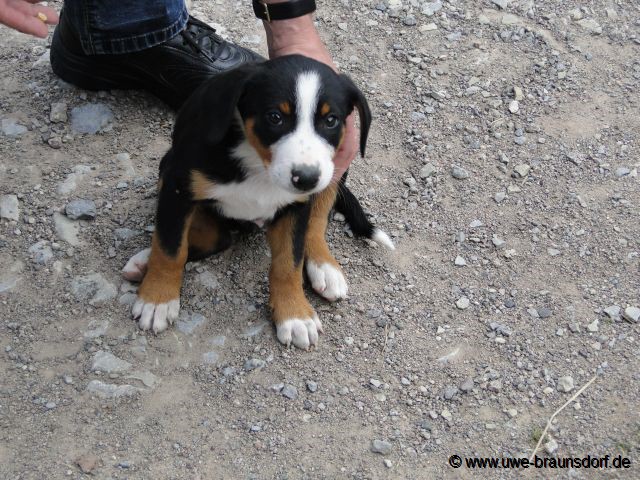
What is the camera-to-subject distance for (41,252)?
332cm

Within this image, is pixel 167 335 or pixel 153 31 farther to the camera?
pixel 153 31

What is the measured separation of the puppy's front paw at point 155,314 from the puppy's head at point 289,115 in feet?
2.46

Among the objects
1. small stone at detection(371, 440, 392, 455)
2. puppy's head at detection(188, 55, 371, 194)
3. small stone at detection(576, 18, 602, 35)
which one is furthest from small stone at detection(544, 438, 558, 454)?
small stone at detection(576, 18, 602, 35)

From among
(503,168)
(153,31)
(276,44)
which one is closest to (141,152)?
(153,31)

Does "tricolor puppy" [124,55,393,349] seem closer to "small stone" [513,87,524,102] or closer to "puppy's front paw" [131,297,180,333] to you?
"puppy's front paw" [131,297,180,333]

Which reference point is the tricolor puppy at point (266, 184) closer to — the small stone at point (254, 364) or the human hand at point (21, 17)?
the small stone at point (254, 364)

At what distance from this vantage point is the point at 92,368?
2.96 m

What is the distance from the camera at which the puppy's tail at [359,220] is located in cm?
348

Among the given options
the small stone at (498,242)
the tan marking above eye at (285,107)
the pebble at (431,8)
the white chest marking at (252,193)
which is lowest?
the small stone at (498,242)

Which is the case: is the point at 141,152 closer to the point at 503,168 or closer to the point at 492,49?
the point at 503,168

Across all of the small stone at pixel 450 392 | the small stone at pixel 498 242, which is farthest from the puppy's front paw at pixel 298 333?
the small stone at pixel 498 242

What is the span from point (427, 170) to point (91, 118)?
5.41 feet

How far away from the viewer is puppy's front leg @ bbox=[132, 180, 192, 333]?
2.99m

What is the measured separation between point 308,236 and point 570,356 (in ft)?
3.84
